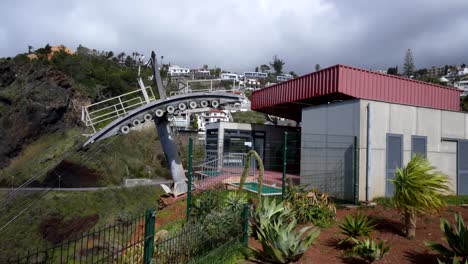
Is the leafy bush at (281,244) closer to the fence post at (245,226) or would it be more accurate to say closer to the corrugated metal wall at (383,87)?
the fence post at (245,226)

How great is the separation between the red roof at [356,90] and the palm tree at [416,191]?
21.9ft

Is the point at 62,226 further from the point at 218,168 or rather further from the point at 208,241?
the point at 208,241

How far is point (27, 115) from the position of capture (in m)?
45.7

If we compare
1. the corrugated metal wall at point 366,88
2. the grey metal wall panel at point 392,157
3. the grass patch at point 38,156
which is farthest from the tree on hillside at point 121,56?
the grey metal wall panel at point 392,157

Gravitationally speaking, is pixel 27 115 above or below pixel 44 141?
above

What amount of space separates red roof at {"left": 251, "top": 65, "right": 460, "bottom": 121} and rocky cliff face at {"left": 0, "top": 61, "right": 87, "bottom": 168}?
119 feet

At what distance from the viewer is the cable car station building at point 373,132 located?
11.3m

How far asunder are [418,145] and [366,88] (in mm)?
2835

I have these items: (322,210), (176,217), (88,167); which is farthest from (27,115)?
(322,210)

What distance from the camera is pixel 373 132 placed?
1140cm

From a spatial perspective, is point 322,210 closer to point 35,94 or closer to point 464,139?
point 464,139

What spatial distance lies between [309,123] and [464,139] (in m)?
5.87

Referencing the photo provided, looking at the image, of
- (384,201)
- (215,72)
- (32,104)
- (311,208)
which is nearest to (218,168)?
(311,208)

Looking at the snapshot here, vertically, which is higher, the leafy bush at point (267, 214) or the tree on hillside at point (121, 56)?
the tree on hillside at point (121, 56)
